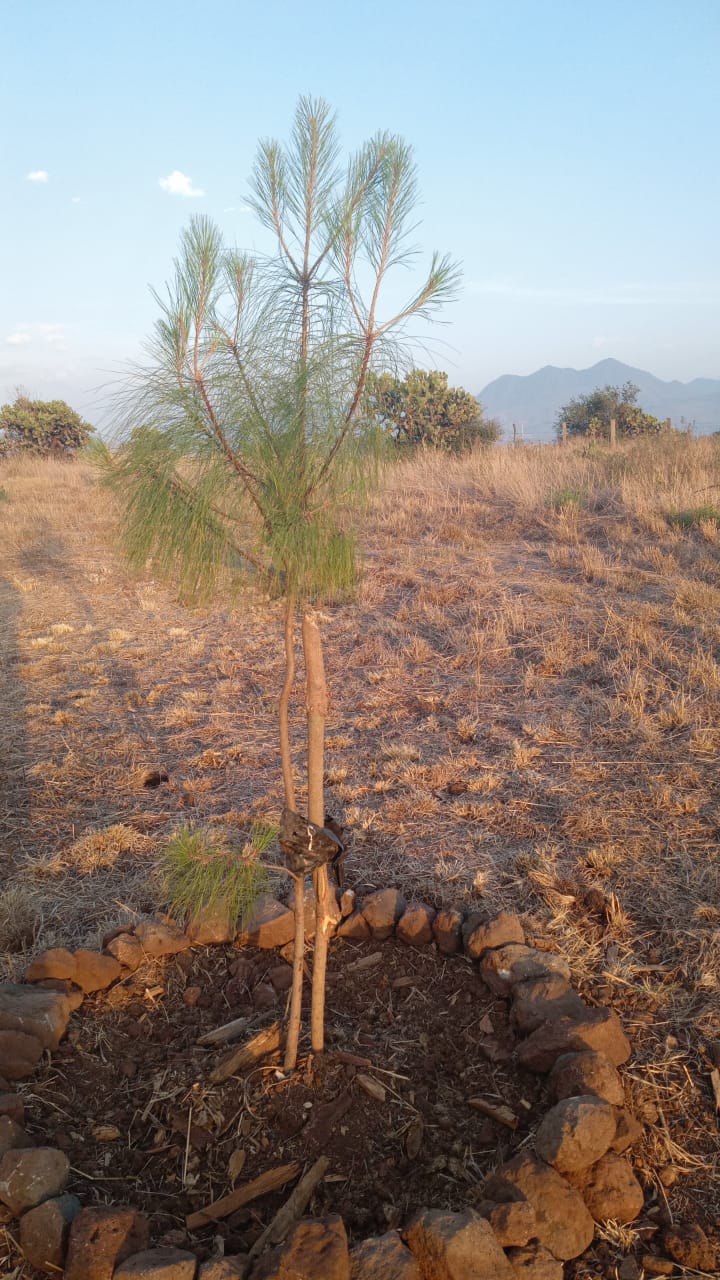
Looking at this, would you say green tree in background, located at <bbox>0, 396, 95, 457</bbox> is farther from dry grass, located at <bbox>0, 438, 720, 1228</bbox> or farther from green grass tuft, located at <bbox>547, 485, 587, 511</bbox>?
green grass tuft, located at <bbox>547, 485, 587, 511</bbox>

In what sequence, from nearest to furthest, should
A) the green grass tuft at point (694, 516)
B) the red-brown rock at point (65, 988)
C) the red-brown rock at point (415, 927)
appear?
1. the red-brown rock at point (65, 988)
2. the red-brown rock at point (415, 927)
3. the green grass tuft at point (694, 516)

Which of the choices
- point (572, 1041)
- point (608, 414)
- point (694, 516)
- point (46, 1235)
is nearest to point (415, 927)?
point (572, 1041)

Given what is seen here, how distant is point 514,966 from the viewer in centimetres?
241

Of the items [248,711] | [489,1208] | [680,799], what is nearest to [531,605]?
[248,711]

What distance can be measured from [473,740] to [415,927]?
6.01 feet

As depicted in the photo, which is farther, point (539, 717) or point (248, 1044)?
point (539, 717)

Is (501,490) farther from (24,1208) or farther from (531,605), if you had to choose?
(24,1208)

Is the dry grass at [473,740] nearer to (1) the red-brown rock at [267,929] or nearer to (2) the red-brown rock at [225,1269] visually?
(1) the red-brown rock at [267,929]

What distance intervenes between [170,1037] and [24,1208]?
640mm

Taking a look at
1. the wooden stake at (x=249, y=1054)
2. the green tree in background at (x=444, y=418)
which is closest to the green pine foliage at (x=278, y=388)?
the wooden stake at (x=249, y=1054)

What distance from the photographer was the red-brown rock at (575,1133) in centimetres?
176

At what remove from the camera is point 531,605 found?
6.23m

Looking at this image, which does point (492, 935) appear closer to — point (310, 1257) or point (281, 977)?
point (281, 977)

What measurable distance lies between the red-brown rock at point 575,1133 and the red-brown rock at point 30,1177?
1.08m
